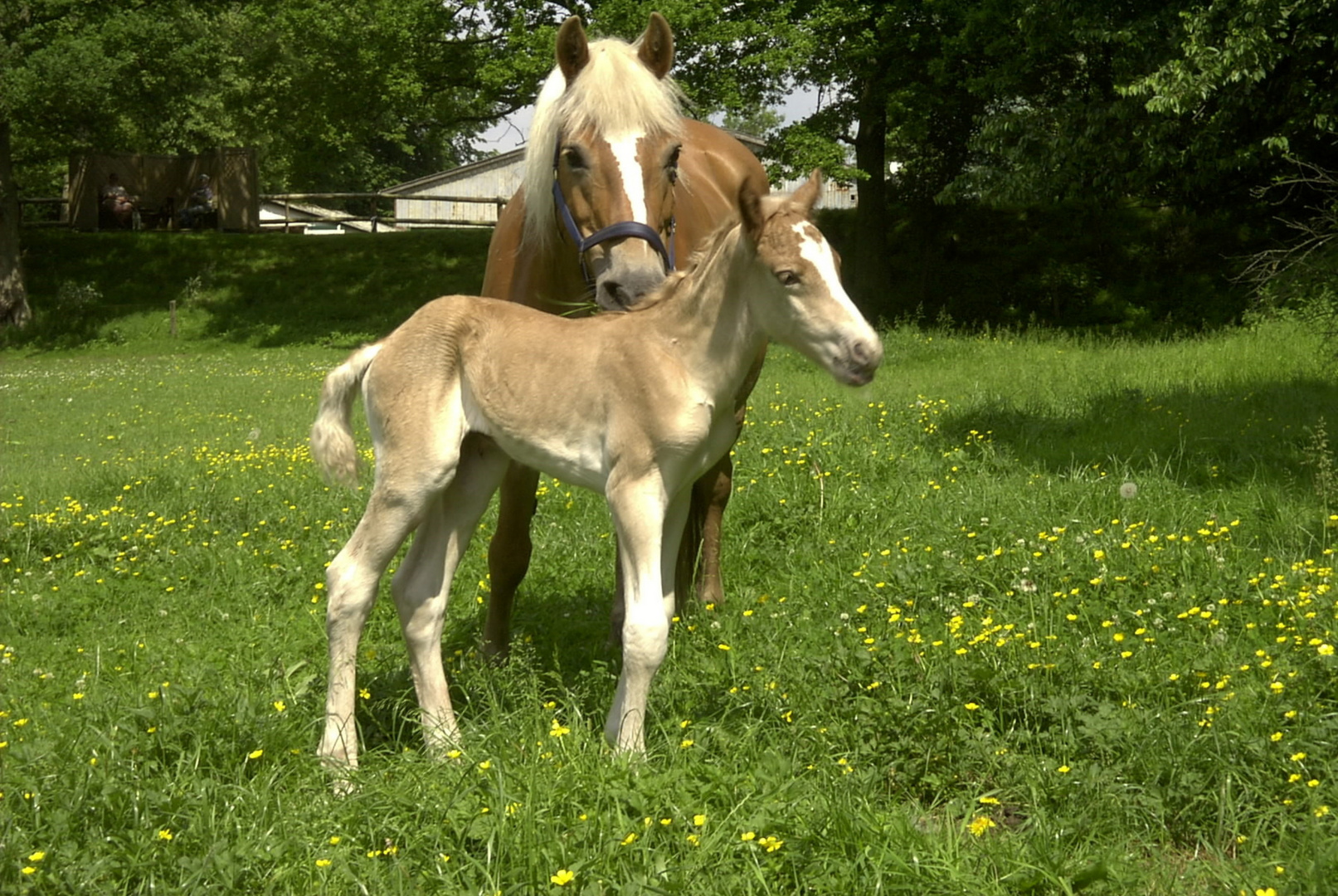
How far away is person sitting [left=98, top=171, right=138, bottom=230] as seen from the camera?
30.5 m

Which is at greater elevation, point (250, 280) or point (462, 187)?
point (462, 187)

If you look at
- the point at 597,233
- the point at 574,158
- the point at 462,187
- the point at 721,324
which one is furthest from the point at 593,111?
the point at 462,187

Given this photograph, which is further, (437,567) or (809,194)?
(437,567)

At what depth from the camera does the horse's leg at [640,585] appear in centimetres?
340

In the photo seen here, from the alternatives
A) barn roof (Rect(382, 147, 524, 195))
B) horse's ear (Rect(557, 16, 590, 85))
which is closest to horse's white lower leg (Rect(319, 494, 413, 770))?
horse's ear (Rect(557, 16, 590, 85))

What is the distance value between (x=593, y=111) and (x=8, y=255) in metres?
24.6

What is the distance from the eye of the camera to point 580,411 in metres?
3.60

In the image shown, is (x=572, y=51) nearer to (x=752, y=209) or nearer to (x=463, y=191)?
(x=752, y=209)

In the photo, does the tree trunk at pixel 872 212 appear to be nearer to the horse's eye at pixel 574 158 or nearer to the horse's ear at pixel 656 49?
the horse's ear at pixel 656 49

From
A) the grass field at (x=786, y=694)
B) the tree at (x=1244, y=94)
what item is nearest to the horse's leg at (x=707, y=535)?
the grass field at (x=786, y=694)

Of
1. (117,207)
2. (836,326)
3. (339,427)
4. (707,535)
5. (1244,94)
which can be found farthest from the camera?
(117,207)

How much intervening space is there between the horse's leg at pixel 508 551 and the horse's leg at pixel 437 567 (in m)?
0.65

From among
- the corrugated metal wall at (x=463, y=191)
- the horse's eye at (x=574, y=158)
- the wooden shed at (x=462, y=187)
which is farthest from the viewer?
the corrugated metal wall at (x=463, y=191)

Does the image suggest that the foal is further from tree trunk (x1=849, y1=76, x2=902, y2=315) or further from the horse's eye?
tree trunk (x1=849, y1=76, x2=902, y2=315)
